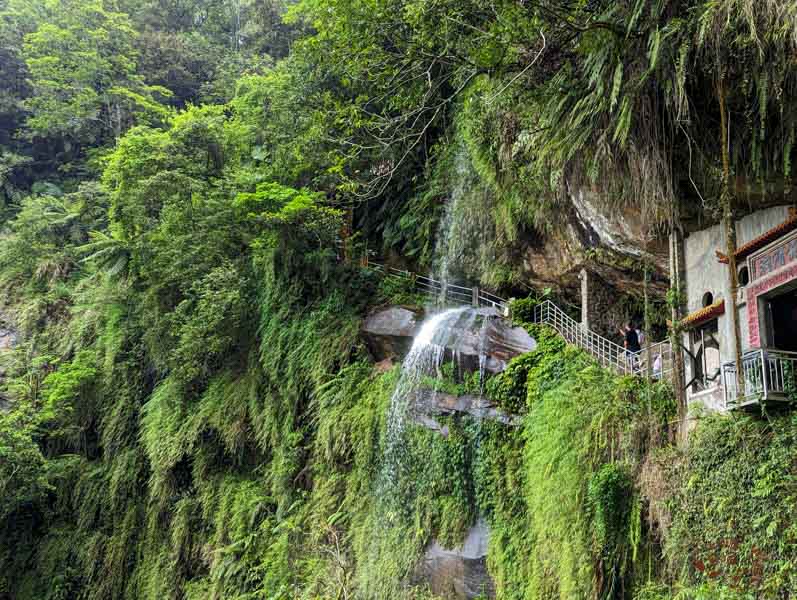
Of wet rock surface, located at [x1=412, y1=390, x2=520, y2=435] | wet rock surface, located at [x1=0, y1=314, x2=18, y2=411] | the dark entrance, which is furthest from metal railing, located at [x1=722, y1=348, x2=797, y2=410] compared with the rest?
wet rock surface, located at [x1=0, y1=314, x2=18, y2=411]

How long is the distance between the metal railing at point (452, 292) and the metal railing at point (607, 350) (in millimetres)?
1469

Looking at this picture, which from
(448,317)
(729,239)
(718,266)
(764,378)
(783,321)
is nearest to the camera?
(764,378)

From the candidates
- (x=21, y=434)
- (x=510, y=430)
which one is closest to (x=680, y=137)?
(x=510, y=430)

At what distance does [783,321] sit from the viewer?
8375mm

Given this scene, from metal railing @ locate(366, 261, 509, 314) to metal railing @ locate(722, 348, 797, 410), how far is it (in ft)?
22.8

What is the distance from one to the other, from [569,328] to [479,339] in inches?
63.4

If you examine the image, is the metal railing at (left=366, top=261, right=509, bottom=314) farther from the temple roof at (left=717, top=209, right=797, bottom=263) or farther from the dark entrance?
the dark entrance

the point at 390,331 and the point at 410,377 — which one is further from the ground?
the point at 390,331

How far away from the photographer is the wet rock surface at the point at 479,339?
11789 millimetres

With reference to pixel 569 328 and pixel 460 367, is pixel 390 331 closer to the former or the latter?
pixel 460 367

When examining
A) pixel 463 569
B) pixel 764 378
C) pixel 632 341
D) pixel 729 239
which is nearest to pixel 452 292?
pixel 632 341

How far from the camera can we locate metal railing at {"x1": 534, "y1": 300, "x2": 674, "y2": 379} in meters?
9.91

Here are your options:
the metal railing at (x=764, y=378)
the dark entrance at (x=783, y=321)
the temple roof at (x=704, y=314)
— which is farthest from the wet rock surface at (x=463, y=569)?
the dark entrance at (x=783, y=321)

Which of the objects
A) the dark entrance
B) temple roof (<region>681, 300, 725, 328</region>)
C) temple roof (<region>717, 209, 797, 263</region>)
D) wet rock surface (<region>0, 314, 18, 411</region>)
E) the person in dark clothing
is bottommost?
the dark entrance
